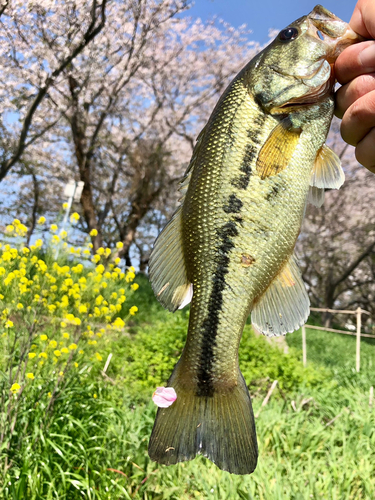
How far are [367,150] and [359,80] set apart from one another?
0.25m

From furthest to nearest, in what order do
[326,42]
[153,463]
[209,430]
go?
[153,463] < [326,42] < [209,430]

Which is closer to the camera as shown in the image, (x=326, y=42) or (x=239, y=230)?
(x=239, y=230)

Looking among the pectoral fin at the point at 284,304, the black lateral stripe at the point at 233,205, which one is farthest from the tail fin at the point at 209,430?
the black lateral stripe at the point at 233,205

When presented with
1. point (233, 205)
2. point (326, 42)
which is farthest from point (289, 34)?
point (233, 205)

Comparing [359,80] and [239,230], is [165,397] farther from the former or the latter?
[359,80]

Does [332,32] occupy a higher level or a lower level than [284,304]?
higher

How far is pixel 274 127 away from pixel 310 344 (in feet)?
41.7

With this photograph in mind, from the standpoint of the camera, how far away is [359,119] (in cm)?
129

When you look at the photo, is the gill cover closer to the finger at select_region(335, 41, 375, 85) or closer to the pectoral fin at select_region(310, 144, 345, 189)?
the finger at select_region(335, 41, 375, 85)

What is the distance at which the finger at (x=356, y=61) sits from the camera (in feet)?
4.00

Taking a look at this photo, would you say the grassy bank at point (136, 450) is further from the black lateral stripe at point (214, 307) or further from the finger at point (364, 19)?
the finger at point (364, 19)

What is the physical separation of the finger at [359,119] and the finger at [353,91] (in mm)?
26

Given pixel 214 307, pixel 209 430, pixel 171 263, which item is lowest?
pixel 209 430

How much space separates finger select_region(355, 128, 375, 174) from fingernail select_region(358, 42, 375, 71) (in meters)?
0.22
